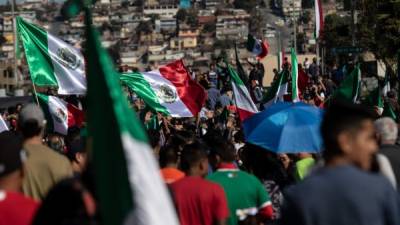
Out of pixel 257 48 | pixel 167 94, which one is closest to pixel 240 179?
pixel 167 94

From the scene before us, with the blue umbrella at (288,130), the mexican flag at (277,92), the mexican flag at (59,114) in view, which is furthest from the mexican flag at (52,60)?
the blue umbrella at (288,130)

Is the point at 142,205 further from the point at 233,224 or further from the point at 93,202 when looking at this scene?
the point at 233,224

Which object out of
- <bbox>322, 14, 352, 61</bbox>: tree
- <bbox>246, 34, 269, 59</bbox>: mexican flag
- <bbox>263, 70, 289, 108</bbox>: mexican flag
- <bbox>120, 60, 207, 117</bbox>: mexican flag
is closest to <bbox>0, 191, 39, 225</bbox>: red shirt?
<bbox>120, 60, 207, 117</bbox>: mexican flag

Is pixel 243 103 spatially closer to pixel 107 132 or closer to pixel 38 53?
pixel 38 53

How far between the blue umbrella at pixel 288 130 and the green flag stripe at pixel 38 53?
4.73 meters

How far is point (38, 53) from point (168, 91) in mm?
3035

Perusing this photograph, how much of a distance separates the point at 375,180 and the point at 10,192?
1.64m

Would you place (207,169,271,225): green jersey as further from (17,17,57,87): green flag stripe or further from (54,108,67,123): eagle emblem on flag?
(54,108,67,123): eagle emblem on flag

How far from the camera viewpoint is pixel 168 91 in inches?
648

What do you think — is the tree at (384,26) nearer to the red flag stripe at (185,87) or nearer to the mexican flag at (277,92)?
the mexican flag at (277,92)

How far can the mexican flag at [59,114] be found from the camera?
1424 cm

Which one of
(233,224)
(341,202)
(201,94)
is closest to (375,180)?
(341,202)

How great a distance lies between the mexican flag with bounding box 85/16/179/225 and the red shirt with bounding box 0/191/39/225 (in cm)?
71

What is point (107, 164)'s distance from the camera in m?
4.44
